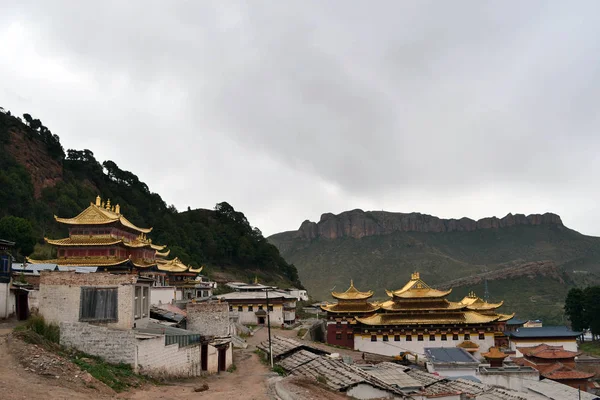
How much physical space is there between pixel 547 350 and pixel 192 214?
8131 centimetres

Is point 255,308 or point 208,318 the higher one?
point 208,318

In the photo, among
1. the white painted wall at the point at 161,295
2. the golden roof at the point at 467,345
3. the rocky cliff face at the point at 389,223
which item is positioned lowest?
the golden roof at the point at 467,345

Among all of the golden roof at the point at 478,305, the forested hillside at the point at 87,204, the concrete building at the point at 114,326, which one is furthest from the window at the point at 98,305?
the golden roof at the point at 478,305

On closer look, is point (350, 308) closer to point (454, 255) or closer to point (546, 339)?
point (546, 339)

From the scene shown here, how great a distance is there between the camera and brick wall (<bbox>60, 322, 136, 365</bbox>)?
2017cm

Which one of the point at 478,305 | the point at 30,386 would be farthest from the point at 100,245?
the point at 478,305

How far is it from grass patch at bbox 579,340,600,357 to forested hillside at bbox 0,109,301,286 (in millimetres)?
52561

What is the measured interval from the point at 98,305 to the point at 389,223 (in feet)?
562

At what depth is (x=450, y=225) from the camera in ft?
634

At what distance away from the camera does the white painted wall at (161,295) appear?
42322mm

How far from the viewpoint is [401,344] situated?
43.1 m

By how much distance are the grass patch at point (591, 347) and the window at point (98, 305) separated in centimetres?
5414

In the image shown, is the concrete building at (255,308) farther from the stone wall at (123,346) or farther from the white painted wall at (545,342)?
the stone wall at (123,346)

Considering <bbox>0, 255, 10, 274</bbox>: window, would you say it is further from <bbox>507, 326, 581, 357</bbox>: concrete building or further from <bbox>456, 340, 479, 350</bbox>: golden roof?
<bbox>507, 326, 581, 357</bbox>: concrete building
